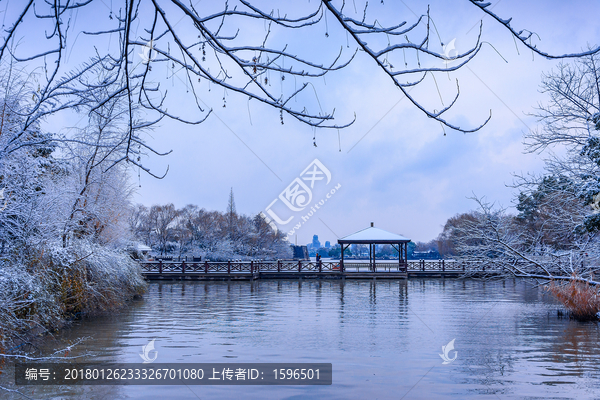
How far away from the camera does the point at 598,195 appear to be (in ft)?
31.0

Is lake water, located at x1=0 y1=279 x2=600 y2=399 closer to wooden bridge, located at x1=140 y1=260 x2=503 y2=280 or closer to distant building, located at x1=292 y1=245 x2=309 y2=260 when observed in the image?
wooden bridge, located at x1=140 y1=260 x2=503 y2=280

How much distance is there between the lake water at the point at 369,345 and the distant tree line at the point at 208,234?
130ft

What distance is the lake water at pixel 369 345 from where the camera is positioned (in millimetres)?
6270

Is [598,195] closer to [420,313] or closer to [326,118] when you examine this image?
[420,313]

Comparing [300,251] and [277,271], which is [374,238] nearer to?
[277,271]

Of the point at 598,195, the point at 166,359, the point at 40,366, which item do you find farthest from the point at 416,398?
the point at 598,195

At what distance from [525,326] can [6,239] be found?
11538mm

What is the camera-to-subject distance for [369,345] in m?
8.98

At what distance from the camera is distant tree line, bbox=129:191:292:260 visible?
5581 cm

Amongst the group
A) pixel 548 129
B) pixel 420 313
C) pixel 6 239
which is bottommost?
pixel 420 313

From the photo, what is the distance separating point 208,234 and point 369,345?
170 feet
